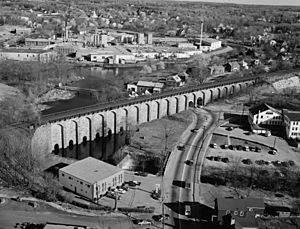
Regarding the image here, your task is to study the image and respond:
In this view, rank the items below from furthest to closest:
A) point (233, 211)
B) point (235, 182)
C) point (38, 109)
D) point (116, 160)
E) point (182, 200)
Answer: point (38, 109), point (116, 160), point (235, 182), point (182, 200), point (233, 211)

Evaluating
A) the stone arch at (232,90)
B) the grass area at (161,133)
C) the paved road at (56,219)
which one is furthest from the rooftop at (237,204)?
the stone arch at (232,90)

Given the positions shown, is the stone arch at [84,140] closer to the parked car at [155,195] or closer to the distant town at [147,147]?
the distant town at [147,147]

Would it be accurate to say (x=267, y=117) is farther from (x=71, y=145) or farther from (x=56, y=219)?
(x=56, y=219)

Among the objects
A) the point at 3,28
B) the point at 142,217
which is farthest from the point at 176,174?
the point at 3,28

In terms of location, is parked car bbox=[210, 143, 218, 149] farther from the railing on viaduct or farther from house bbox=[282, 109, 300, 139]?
the railing on viaduct

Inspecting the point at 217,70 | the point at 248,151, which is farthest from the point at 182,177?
the point at 217,70

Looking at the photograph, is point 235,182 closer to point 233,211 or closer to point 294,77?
point 233,211

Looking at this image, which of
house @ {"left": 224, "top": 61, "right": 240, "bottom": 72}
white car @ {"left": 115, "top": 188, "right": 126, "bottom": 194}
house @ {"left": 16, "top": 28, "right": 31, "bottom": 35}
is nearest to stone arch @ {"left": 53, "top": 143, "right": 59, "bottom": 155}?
white car @ {"left": 115, "top": 188, "right": 126, "bottom": 194}
